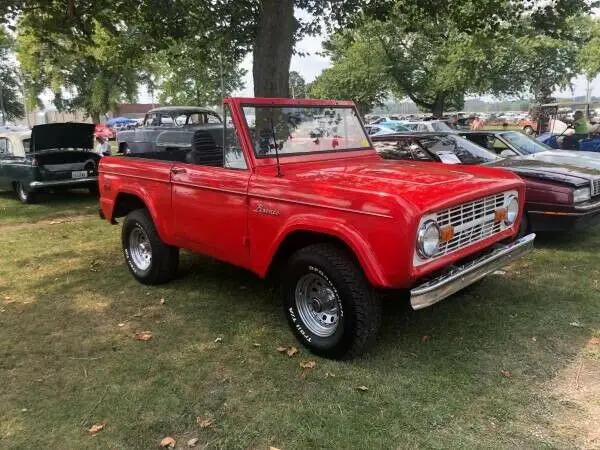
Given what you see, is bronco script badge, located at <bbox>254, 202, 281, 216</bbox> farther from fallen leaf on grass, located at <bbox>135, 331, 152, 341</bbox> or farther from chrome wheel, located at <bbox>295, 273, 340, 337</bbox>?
fallen leaf on grass, located at <bbox>135, 331, 152, 341</bbox>

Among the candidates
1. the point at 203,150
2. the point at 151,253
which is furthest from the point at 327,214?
the point at 151,253

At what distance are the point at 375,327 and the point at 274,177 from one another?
1.29 metres

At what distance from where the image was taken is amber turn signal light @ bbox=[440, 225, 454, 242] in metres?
3.39

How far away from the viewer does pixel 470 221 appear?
3682 mm

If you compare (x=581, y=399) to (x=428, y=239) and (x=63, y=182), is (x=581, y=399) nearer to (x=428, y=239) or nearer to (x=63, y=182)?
(x=428, y=239)

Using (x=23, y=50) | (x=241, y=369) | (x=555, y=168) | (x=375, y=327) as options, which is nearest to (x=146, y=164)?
(x=241, y=369)

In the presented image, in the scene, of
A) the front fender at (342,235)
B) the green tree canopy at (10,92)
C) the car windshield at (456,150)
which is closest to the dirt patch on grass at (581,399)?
the front fender at (342,235)

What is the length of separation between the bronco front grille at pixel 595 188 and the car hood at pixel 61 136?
348 inches

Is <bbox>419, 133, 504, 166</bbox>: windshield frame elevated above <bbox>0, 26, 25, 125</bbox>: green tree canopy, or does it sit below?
below

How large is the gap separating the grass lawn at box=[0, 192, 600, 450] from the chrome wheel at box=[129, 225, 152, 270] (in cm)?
24

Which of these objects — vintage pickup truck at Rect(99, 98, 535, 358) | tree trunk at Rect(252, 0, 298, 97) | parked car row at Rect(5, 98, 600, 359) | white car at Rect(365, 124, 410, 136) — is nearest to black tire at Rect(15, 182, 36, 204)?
tree trunk at Rect(252, 0, 298, 97)

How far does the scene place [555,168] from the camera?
6.47 metres

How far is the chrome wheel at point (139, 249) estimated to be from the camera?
5.55 meters

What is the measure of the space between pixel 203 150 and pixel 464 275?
249 cm
